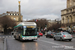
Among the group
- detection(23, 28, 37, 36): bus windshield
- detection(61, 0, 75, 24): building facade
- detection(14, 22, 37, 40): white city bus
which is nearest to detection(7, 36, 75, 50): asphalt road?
detection(14, 22, 37, 40): white city bus

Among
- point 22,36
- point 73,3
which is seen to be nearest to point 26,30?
point 22,36

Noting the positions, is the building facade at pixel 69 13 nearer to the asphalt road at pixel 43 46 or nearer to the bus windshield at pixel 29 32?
the bus windshield at pixel 29 32

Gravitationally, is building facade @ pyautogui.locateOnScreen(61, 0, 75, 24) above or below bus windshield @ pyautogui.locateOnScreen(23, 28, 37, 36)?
above

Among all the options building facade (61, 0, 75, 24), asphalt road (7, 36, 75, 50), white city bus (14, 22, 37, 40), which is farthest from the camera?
building facade (61, 0, 75, 24)

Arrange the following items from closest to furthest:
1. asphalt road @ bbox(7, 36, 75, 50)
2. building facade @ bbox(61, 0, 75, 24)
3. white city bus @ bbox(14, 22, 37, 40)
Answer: asphalt road @ bbox(7, 36, 75, 50), white city bus @ bbox(14, 22, 37, 40), building facade @ bbox(61, 0, 75, 24)

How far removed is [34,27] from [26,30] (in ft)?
4.85

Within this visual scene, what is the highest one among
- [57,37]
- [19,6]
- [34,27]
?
[19,6]

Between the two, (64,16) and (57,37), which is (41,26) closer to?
(64,16)

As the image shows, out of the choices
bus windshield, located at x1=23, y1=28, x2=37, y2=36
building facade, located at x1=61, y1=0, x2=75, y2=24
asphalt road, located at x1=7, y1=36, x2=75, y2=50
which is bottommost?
asphalt road, located at x1=7, y1=36, x2=75, y2=50

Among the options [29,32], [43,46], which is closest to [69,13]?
[29,32]

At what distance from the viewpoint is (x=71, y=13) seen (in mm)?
77875

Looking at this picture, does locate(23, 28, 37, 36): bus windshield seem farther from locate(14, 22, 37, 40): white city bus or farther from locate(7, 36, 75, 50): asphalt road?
locate(7, 36, 75, 50): asphalt road

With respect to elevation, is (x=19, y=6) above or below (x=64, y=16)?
above

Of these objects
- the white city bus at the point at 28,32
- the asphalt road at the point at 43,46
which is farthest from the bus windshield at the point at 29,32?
the asphalt road at the point at 43,46
